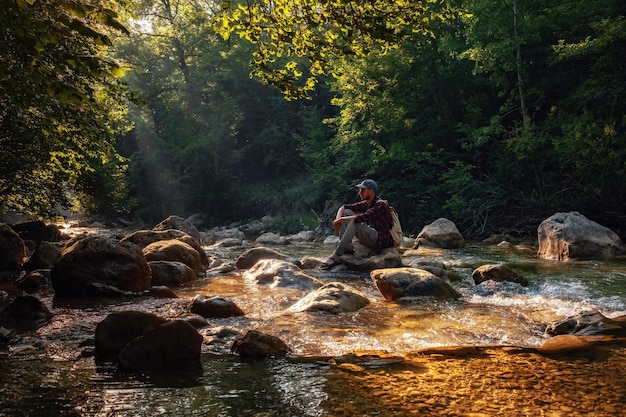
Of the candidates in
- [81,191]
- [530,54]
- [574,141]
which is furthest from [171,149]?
[574,141]

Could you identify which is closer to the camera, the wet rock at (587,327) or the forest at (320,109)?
the wet rock at (587,327)

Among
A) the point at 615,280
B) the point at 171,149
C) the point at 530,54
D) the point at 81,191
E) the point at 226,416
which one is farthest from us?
the point at 171,149

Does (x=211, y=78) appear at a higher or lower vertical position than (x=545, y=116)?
higher

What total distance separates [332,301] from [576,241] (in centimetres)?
771

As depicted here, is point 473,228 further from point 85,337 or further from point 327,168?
point 85,337

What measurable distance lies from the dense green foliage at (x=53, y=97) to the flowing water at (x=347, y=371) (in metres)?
1.86

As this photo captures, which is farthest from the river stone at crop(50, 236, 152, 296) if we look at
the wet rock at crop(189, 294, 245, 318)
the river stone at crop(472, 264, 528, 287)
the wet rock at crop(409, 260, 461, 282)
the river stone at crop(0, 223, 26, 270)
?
the river stone at crop(472, 264, 528, 287)

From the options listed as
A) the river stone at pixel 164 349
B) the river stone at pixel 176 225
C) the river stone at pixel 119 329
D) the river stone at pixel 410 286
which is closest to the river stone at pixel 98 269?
the river stone at pixel 119 329

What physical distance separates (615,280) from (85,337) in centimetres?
806

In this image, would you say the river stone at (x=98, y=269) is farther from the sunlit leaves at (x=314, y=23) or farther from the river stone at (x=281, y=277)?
the sunlit leaves at (x=314, y=23)

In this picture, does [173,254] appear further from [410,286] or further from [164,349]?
[164,349]

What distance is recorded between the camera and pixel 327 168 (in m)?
25.2

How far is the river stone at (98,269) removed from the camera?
6.86 metres

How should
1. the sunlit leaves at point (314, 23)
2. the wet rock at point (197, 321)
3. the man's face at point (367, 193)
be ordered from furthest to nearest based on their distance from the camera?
the man's face at point (367, 193) < the wet rock at point (197, 321) < the sunlit leaves at point (314, 23)
